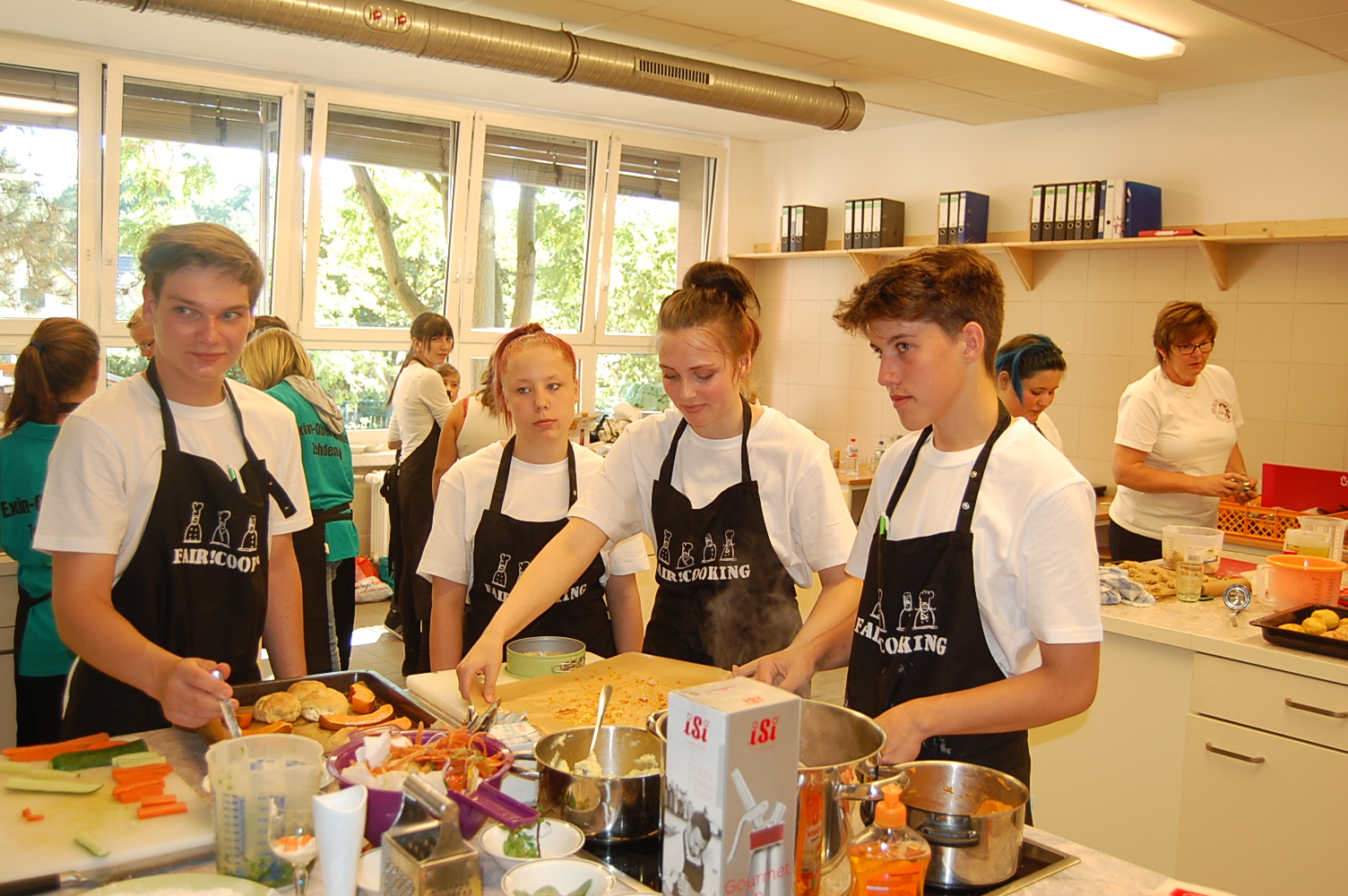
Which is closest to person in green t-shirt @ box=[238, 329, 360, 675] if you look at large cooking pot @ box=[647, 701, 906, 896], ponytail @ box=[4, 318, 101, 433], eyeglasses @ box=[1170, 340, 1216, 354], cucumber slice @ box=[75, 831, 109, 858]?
ponytail @ box=[4, 318, 101, 433]

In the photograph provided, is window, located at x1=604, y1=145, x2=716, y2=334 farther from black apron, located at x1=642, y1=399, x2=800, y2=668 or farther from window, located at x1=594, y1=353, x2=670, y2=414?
black apron, located at x1=642, y1=399, x2=800, y2=668

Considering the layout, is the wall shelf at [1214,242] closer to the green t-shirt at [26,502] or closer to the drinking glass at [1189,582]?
the drinking glass at [1189,582]

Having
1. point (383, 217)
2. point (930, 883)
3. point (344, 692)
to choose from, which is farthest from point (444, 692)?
point (383, 217)

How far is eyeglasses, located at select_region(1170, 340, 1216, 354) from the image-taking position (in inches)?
156

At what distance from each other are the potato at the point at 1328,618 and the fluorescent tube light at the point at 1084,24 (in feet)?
8.95

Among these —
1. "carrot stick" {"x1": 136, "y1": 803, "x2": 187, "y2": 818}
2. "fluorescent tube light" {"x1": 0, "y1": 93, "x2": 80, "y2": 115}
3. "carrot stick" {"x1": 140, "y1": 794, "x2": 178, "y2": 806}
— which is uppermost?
"fluorescent tube light" {"x1": 0, "y1": 93, "x2": 80, "y2": 115}

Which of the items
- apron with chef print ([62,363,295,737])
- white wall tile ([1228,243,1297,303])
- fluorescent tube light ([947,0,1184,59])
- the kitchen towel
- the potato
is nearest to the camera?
apron with chef print ([62,363,295,737])

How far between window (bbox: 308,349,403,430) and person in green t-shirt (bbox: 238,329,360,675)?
103 inches

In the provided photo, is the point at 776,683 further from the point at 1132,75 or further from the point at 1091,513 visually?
the point at 1132,75

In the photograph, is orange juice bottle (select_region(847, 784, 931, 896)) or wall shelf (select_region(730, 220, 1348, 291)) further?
wall shelf (select_region(730, 220, 1348, 291))

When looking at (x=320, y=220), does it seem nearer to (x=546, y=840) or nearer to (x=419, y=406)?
(x=419, y=406)

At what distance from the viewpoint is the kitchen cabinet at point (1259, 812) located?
8.48 feet

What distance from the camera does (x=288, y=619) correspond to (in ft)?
7.13

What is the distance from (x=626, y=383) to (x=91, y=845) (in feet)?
21.7
